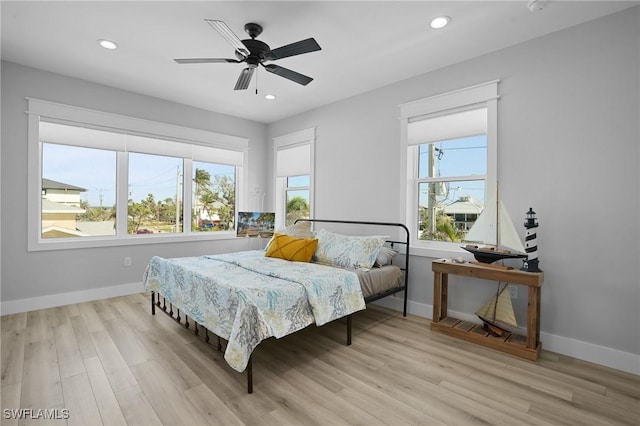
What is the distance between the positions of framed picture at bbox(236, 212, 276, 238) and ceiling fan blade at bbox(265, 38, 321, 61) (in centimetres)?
294

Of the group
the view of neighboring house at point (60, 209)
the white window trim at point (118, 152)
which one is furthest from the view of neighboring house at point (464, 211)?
the view of neighboring house at point (60, 209)

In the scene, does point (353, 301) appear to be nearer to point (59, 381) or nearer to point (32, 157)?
point (59, 381)

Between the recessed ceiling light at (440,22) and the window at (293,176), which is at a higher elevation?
the recessed ceiling light at (440,22)

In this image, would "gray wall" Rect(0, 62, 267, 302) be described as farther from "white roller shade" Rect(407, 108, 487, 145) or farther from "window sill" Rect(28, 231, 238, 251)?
"white roller shade" Rect(407, 108, 487, 145)

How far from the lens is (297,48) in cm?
233

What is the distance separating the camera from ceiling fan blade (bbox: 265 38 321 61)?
7.37 ft

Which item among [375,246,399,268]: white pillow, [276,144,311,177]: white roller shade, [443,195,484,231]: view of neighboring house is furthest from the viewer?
[276,144,311,177]: white roller shade

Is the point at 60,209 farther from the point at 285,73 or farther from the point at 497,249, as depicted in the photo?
the point at 497,249

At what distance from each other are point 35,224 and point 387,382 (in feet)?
13.6

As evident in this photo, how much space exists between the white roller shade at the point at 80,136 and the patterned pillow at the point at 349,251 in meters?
3.04

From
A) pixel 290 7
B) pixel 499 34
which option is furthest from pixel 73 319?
pixel 499 34

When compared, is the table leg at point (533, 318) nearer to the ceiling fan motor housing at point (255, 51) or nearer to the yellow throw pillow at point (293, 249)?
the yellow throw pillow at point (293, 249)

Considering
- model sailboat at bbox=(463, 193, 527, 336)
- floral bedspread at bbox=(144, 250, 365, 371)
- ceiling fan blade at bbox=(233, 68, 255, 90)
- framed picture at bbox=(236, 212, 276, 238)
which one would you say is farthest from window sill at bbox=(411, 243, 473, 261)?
ceiling fan blade at bbox=(233, 68, 255, 90)

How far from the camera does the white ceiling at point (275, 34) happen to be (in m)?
2.44
